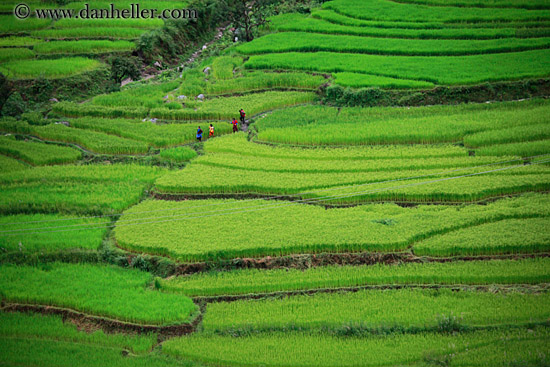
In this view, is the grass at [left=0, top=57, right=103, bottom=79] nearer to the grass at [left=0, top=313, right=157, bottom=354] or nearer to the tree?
the tree

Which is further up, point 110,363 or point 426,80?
point 426,80

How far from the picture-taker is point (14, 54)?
27156mm

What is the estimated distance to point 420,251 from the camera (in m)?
13.8

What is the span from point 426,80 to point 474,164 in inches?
262

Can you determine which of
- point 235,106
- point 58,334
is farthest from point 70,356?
point 235,106

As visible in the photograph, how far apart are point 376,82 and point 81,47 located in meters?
13.8

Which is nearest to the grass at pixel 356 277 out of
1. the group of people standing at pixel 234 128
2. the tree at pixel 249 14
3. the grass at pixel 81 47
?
the group of people standing at pixel 234 128

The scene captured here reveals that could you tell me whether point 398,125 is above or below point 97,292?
above

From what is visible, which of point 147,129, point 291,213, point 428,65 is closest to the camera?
point 291,213

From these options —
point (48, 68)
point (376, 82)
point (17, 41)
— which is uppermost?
point (17, 41)

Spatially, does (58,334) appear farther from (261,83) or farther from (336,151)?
(261,83)

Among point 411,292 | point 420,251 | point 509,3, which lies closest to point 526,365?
point 411,292

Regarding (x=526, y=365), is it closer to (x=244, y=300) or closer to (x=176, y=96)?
(x=244, y=300)

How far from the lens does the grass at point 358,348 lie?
418 inches
